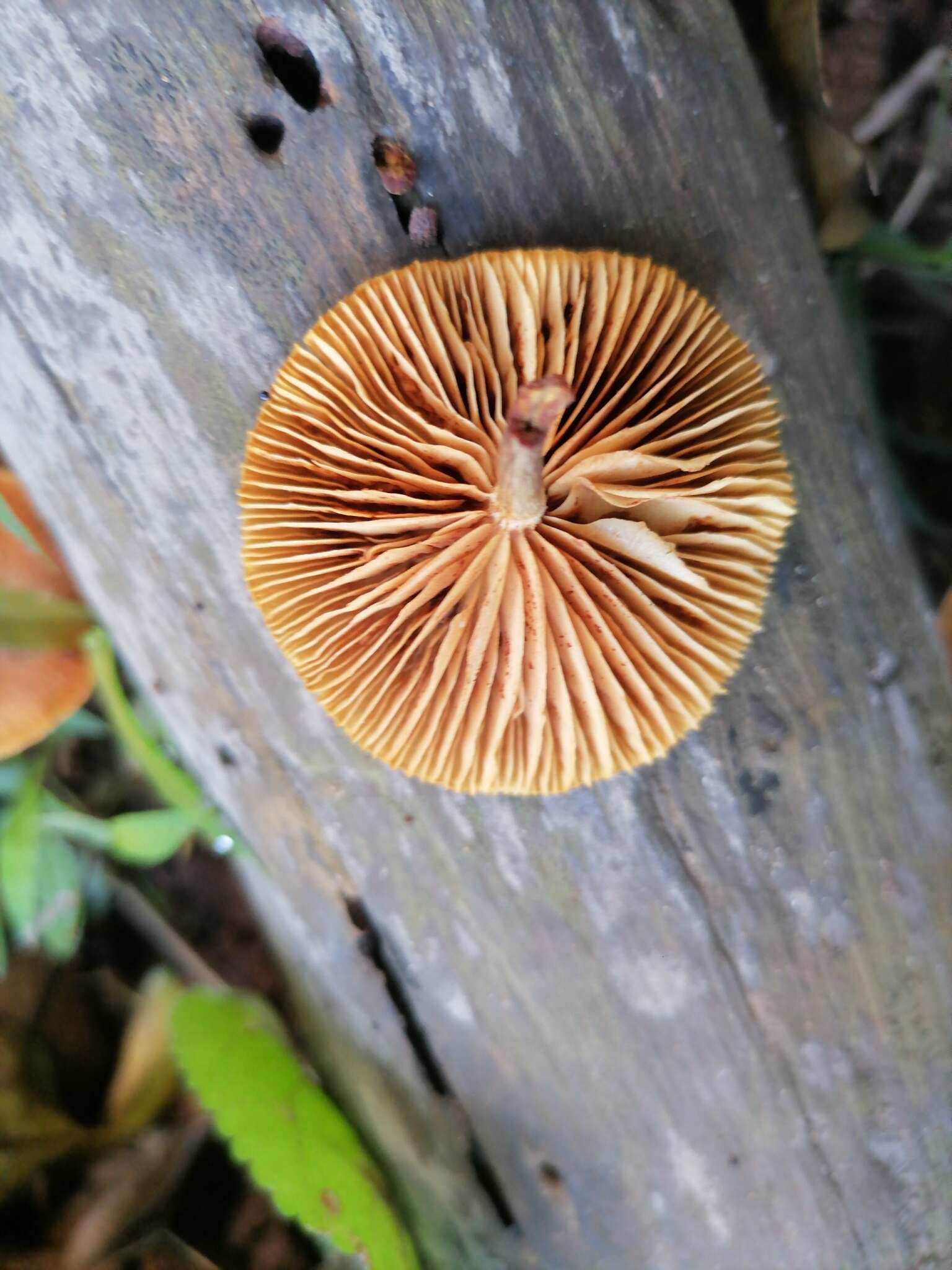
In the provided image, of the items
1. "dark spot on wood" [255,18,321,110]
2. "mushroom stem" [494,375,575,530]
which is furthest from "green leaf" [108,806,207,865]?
"dark spot on wood" [255,18,321,110]

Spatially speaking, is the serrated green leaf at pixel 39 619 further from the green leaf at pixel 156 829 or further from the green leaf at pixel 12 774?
the green leaf at pixel 156 829

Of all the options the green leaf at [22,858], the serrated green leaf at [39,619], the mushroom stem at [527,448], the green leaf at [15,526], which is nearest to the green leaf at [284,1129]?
the green leaf at [22,858]

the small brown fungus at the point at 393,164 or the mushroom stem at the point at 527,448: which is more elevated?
the small brown fungus at the point at 393,164

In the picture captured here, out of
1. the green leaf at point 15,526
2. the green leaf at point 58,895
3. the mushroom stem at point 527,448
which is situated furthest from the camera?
the green leaf at point 58,895

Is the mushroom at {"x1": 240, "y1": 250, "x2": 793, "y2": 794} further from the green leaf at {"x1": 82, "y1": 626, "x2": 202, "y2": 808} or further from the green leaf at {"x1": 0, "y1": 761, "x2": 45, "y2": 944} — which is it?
the green leaf at {"x1": 0, "y1": 761, "x2": 45, "y2": 944}

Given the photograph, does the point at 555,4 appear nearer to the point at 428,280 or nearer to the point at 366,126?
the point at 366,126

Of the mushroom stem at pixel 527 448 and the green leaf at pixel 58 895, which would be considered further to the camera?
the green leaf at pixel 58 895

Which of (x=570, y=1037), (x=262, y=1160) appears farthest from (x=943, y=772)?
(x=262, y=1160)
